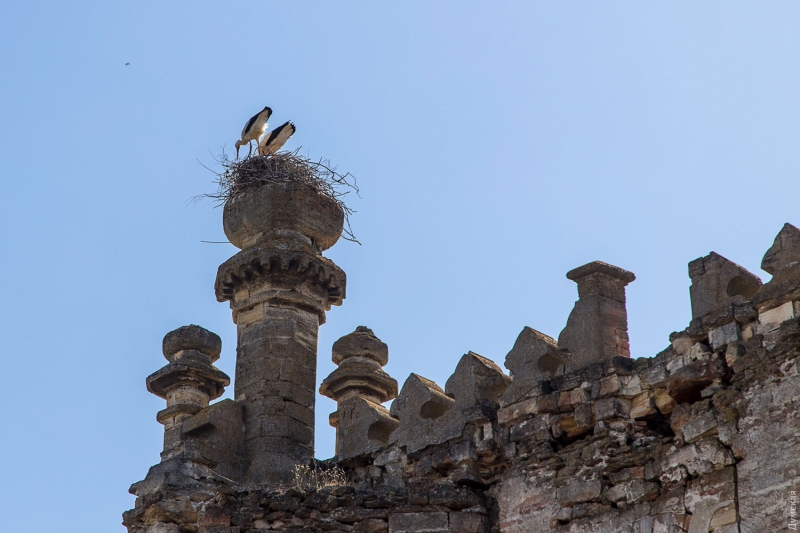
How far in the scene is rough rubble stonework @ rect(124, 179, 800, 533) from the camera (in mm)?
9609

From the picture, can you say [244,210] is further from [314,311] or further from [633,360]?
[633,360]

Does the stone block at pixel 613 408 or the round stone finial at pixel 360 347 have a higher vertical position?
the round stone finial at pixel 360 347

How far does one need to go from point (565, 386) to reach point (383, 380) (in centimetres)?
312

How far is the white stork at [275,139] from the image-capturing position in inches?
588

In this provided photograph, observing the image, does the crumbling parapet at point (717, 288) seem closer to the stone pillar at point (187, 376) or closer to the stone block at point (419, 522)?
the stone block at point (419, 522)

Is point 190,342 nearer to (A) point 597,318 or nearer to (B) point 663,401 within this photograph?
(A) point 597,318

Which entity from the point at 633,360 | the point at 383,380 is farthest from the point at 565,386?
the point at 383,380

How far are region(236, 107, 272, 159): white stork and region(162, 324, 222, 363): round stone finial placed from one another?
2.05 metres

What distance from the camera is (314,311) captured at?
1380cm

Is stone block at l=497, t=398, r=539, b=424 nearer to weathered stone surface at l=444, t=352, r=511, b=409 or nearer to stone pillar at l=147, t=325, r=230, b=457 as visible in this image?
weathered stone surface at l=444, t=352, r=511, b=409

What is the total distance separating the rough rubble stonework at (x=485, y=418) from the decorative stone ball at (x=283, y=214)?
0.02m

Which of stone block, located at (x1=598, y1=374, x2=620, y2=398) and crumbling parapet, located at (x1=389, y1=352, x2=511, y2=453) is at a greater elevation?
crumbling parapet, located at (x1=389, y1=352, x2=511, y2=453)

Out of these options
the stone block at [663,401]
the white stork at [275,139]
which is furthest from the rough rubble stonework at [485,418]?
the white stork at [275,139]

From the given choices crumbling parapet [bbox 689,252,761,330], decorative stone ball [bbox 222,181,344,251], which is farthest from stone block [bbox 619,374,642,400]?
decorative stone ball [bbox 222,181,344,251]
